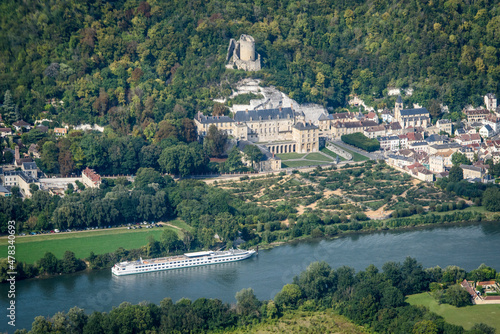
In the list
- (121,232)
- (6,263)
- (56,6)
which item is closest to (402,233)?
(121,232)

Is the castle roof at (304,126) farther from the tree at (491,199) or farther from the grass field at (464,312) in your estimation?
the grass field at (464,312)

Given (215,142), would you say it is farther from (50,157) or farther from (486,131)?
(486,131)

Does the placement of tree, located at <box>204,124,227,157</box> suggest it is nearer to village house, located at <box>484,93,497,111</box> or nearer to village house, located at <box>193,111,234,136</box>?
village house, located at <box>193,111,234,136</box>

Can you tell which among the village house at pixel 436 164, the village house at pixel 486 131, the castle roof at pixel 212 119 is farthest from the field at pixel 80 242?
the village house at pixel 486 131

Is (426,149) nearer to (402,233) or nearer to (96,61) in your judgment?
(402,233)

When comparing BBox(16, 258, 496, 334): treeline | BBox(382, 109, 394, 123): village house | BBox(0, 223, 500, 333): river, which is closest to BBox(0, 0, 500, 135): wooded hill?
BBox(382, 109, 394, 123): village house
